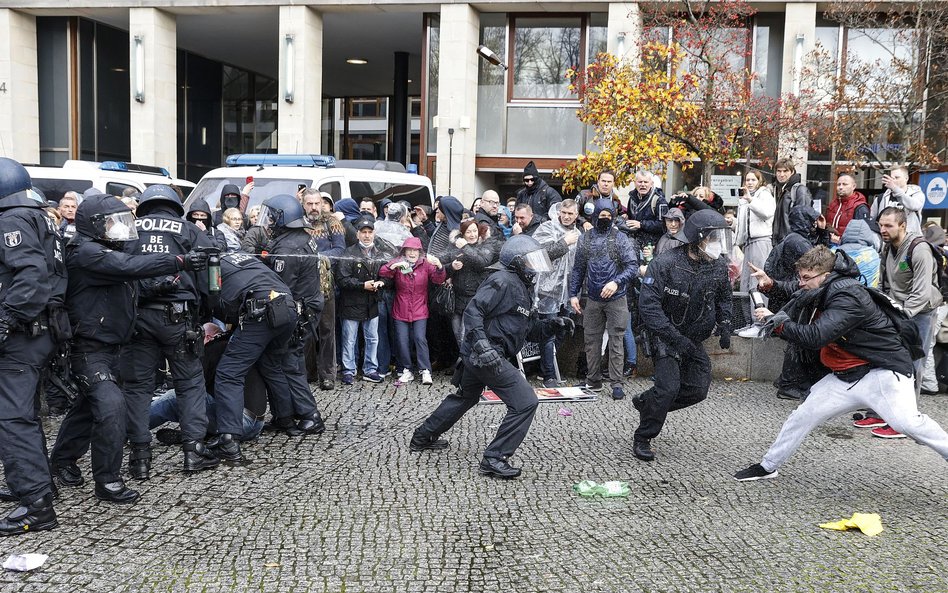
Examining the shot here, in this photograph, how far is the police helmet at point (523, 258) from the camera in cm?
619

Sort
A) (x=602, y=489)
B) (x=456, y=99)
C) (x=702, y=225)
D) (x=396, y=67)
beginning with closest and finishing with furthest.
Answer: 1. (x=602, y=489)
2. (x=702, y=225)
3. (x=456, y=99)
4. (x=396, y=67)

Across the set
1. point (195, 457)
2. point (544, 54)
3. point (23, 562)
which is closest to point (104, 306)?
point (195, 457)

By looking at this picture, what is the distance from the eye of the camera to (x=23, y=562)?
438 cm

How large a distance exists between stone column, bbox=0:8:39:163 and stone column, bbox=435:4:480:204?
1015cm

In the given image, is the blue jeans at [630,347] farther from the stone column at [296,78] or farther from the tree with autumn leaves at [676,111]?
the stone column at [296,78]

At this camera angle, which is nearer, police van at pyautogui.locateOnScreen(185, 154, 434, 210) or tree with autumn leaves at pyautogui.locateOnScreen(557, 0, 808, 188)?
police van at pyautogui.locateOnScreen(185, 154, 434, 210)

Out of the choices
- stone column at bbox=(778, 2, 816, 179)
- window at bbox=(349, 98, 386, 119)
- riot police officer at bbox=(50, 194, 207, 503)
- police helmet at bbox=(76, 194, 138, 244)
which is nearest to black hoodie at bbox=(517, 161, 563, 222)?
riot police officer at bbox=(50, 194, 207, 503)

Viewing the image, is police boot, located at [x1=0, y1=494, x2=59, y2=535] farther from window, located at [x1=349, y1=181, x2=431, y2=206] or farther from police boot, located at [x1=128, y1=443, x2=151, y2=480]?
window, located at [x1=349, y1=181, x2=431, y2=206]

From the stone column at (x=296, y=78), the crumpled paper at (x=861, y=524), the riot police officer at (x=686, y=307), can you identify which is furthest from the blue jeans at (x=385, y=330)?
the stone column at (x=296, y=78)

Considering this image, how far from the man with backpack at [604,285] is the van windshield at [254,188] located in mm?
3802

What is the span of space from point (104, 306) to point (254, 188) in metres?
5.57

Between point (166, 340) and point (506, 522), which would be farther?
point (166, 340)

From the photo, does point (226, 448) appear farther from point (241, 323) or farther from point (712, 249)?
point (712, 249)

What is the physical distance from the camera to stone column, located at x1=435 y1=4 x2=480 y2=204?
1900cm
